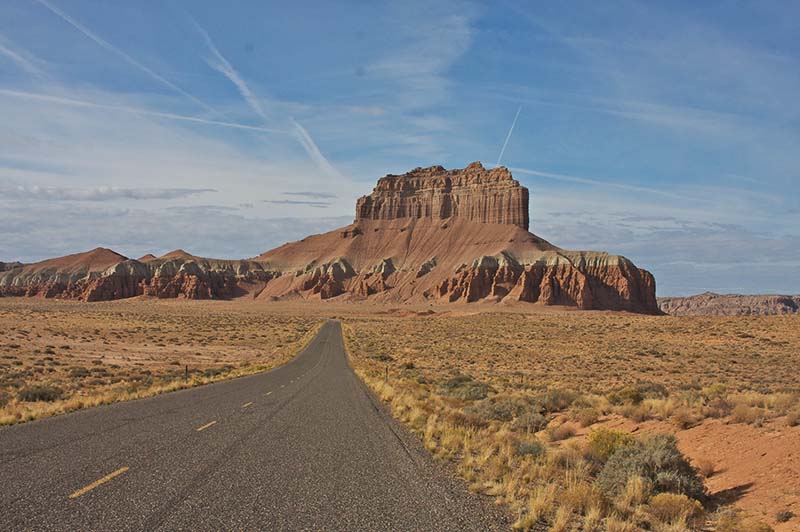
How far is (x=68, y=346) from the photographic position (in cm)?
4781

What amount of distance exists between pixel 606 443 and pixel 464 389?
11829 mm

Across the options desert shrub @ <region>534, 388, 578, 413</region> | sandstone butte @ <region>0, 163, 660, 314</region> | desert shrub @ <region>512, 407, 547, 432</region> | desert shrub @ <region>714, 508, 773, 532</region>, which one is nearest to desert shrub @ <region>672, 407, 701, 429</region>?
desert shrub @ <region>512, 407, 547, 432</region>

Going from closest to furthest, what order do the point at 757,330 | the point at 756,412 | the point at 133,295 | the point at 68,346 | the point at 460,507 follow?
the point at 460,507
the point at 756,412
the point at 68,346
the point at 757,330
the point at 133,295

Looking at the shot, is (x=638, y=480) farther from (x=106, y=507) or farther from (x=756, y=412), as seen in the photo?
(x=106, y=507)

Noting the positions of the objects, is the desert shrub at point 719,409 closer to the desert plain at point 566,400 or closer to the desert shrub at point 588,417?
the desert plain at point 566,400

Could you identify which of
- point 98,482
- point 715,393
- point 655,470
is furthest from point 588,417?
point 98,482

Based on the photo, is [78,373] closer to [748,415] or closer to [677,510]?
[748,415]

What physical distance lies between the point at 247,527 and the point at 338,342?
51.7 metres

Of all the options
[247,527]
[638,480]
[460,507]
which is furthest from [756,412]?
[247,527]

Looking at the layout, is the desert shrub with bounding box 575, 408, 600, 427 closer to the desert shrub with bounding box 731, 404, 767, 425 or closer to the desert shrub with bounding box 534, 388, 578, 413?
the desert shrub with bounding box 534, 388, 578, 413

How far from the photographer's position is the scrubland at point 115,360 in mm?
20656

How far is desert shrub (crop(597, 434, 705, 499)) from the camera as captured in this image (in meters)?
9.25

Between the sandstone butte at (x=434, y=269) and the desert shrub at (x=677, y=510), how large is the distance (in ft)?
435

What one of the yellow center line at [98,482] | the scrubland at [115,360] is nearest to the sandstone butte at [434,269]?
the scrubland at [115,360]
